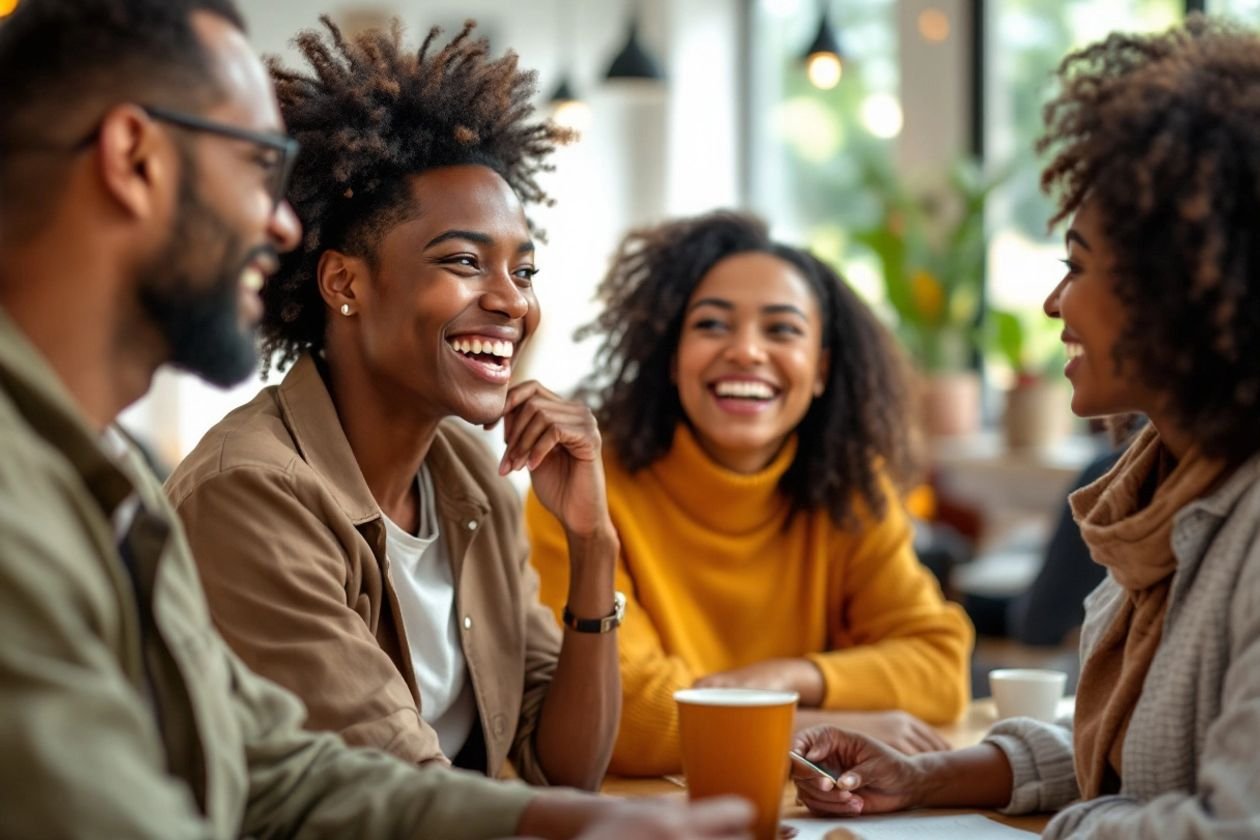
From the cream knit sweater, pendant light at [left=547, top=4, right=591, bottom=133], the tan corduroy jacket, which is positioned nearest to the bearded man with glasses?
the tan corduroy jacket

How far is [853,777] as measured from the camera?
1.61m

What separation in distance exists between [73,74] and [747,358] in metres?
1.54

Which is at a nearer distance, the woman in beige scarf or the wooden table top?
the woman in beige scarf

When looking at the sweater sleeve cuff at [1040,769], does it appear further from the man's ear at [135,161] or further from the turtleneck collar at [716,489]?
the man's ear at [135,161]

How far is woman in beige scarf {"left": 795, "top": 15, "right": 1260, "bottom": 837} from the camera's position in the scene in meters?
1.23

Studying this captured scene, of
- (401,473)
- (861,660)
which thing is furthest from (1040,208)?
(401,473)

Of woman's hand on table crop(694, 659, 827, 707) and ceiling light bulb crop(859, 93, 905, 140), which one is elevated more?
ceiling light bulb crop(859, 93, 905, 140)

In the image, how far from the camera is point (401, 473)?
6.29ft

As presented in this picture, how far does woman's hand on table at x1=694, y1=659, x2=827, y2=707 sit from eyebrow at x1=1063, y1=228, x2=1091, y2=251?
97 centimetres

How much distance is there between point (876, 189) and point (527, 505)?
4289 mm

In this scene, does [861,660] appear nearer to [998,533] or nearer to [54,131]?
[54,131]

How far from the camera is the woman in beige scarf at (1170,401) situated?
1.23 metres

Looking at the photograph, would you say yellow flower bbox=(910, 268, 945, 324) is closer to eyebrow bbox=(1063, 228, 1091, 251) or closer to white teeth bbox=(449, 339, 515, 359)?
white teeth bbox=(449, 339, 515, 359)

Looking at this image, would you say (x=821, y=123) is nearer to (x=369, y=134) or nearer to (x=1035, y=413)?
(x=1035, y=413)
